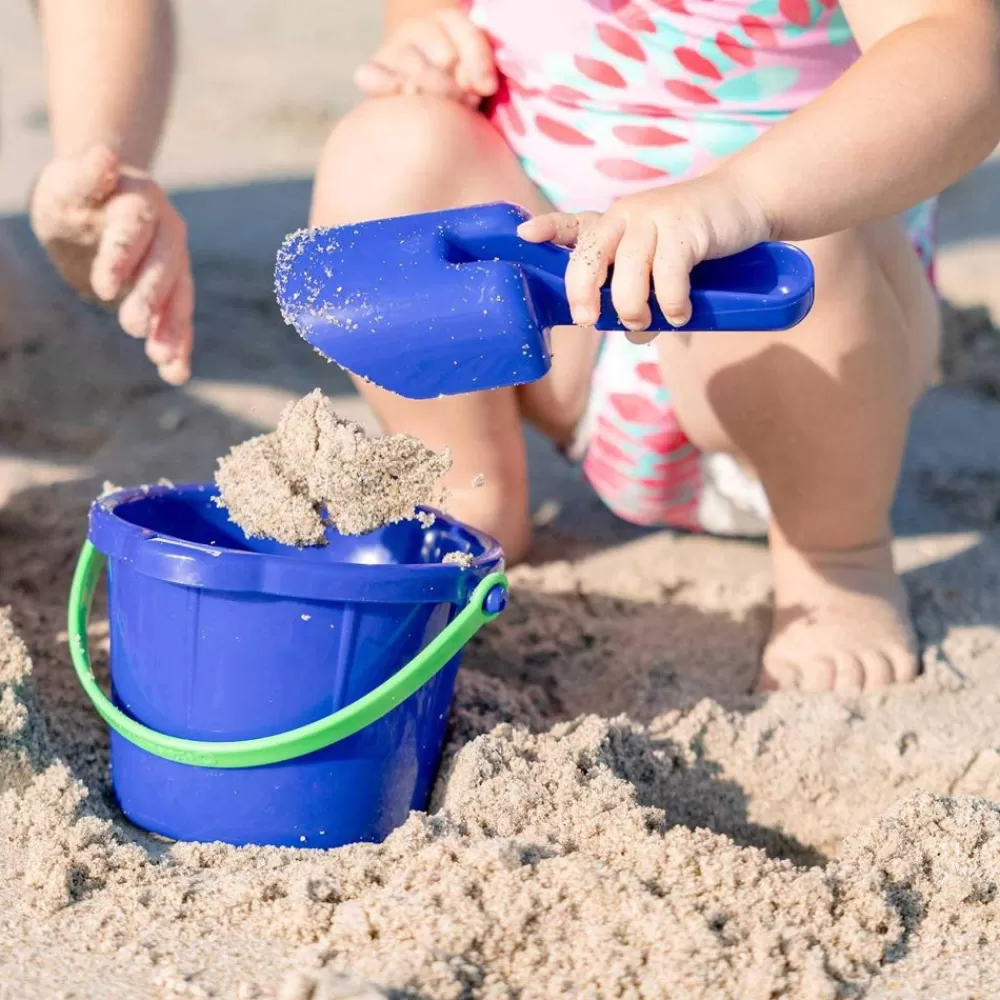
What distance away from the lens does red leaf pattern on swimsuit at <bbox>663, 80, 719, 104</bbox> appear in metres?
1.67

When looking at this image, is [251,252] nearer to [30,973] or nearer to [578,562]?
[578,562]

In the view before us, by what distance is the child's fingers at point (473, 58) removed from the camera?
1761 mm

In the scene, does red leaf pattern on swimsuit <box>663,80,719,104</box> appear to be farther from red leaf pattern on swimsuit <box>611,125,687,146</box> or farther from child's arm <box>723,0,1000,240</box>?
child's arm <box>723,0,1000,240</box>

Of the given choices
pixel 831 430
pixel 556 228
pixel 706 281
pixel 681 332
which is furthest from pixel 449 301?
pixel 831 430

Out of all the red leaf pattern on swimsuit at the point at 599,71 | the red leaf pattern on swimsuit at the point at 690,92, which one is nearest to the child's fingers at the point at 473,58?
→ the red leaf pattern on swimsuit at the point at 599,71

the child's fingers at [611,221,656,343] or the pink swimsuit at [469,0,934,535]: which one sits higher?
the child's fingers at [611,221,656,343]

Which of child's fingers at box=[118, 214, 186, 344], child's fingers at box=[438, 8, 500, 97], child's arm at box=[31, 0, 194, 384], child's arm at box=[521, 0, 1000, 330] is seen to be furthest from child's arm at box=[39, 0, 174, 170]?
child's arm at box=[521, 0, 1000, 330]

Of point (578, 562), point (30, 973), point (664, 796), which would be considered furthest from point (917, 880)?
point (578, 562)

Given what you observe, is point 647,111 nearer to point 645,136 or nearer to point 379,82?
point 645,136

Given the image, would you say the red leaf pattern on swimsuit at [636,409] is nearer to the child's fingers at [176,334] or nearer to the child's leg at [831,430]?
the child's leg at [831,430]

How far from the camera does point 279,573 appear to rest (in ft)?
3.72

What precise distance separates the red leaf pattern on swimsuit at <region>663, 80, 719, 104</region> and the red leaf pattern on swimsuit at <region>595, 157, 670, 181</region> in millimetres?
87

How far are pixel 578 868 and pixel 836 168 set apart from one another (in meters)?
0.64

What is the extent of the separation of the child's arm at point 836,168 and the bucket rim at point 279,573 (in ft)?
0.78
